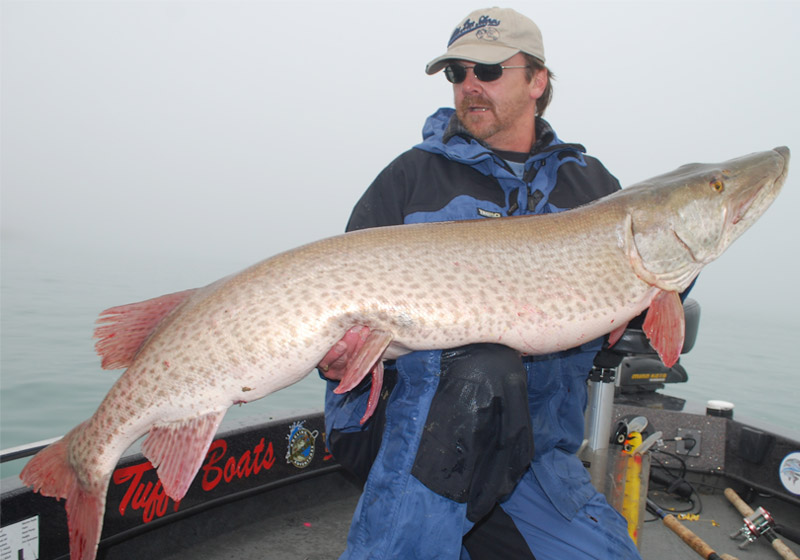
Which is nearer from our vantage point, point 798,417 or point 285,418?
point 285,418

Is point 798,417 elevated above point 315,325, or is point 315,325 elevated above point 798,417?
point 315,325

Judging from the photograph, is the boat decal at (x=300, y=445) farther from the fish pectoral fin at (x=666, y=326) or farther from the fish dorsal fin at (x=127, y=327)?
the fish pectoral fin at (x=666, y=326)

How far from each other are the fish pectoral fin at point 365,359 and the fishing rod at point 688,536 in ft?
7.34

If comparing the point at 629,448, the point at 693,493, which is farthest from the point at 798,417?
the point at 629,448

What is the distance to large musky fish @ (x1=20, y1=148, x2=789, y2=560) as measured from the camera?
1.87 meters

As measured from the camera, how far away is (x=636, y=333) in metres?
2.76

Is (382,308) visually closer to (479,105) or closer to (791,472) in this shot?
(479,105)

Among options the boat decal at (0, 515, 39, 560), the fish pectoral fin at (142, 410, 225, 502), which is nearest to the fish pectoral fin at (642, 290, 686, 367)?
the fish pectoral fin at (142, 410, 225, 502)

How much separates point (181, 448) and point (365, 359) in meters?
0.76

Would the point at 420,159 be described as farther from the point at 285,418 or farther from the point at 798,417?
the point at 798,417

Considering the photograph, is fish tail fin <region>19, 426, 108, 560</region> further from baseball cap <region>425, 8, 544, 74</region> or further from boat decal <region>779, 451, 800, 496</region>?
boat decal <region>779, 451, 800, 496</region>

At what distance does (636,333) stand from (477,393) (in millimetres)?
1342

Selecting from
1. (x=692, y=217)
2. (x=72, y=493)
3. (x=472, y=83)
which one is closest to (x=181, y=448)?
(x=72, y=493)

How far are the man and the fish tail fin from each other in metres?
0.90
